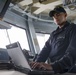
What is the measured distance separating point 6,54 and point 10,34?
10.8ft

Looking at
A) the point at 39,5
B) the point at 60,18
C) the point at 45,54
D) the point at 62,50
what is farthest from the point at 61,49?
the point at 39,5

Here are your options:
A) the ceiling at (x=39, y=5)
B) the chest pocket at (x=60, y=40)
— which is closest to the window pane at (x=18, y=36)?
the ceiling at (x=39, y=5)

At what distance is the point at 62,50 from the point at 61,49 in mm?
18

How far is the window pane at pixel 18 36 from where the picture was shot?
5.20 meters

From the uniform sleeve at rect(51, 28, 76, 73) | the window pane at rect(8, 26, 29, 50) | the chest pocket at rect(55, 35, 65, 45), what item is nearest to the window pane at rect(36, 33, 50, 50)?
the window pane at rect(8, 26, 29, 50)

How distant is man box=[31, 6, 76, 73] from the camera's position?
1.57 meters

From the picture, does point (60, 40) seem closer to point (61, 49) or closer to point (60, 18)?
point (61, 49)

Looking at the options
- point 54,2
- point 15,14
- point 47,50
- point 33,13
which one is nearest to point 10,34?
point 15,14

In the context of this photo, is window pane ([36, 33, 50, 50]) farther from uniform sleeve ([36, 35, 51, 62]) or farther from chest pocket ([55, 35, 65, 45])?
chest pocket ([55, 35, 65, 45])

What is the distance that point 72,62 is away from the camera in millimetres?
1695

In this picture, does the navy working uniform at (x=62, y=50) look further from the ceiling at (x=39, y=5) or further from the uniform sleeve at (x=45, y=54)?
the ceiling at (x=39, y=5)

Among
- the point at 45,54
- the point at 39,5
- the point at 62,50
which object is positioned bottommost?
the point at 39,5

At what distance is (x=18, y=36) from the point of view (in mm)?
5504

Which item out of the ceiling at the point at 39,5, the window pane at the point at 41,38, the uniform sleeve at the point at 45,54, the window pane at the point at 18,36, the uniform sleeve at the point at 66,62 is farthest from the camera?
the window pane at the point at 41,38
